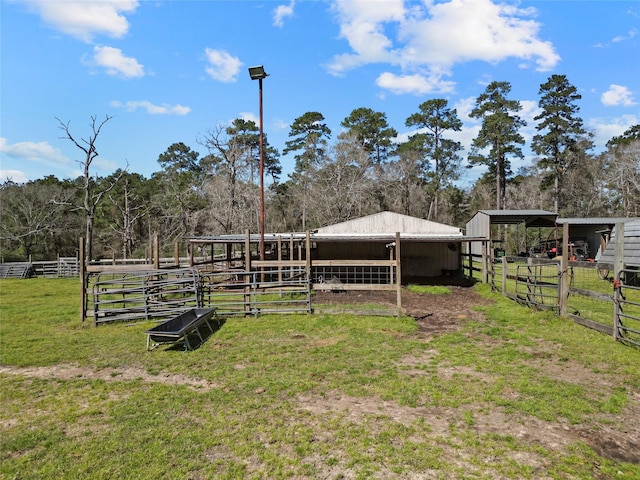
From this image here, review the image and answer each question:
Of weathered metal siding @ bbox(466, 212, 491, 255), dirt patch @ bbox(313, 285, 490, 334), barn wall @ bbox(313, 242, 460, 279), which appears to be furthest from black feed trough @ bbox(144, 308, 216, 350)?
weathered metal siding @ bbox(466, 212, 491, 255)

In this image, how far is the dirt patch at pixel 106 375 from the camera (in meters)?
5.40

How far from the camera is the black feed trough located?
6.64 metres

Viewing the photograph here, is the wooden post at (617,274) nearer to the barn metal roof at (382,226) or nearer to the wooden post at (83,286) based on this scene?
the wooden post at (83,286)

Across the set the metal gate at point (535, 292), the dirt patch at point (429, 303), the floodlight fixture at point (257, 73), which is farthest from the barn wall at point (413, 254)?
the floodlight fixture at point (257, 73)

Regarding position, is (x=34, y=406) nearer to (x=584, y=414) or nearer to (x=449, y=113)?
(x=584, y=414)

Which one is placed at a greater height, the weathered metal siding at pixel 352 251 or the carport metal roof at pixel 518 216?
the carport metal roof at pixel 518 216

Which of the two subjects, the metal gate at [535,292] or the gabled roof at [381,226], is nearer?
the metal gate at [535,292]

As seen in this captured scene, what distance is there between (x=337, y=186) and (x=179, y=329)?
89.2 feet

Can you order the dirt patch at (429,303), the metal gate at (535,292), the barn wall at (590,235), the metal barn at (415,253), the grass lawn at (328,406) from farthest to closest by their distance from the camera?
the barn wall at (590,235) < the metal barn at (415,253) < the metal gate at (535,292) < the dirt patch at (429,303) < the grass lawn at (328,406)

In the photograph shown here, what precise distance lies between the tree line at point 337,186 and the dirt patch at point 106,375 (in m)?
25.6

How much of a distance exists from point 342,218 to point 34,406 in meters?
29.7

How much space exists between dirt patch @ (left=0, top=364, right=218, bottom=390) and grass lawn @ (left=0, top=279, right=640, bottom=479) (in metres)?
0.04

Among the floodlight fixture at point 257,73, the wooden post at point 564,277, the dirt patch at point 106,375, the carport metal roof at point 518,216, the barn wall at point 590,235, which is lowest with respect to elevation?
the dirt patch at point 106,375

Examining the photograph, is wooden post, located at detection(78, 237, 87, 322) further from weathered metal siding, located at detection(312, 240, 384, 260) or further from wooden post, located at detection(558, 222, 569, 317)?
weathered metal siding, located at detection(312, 240, 384, 260)
